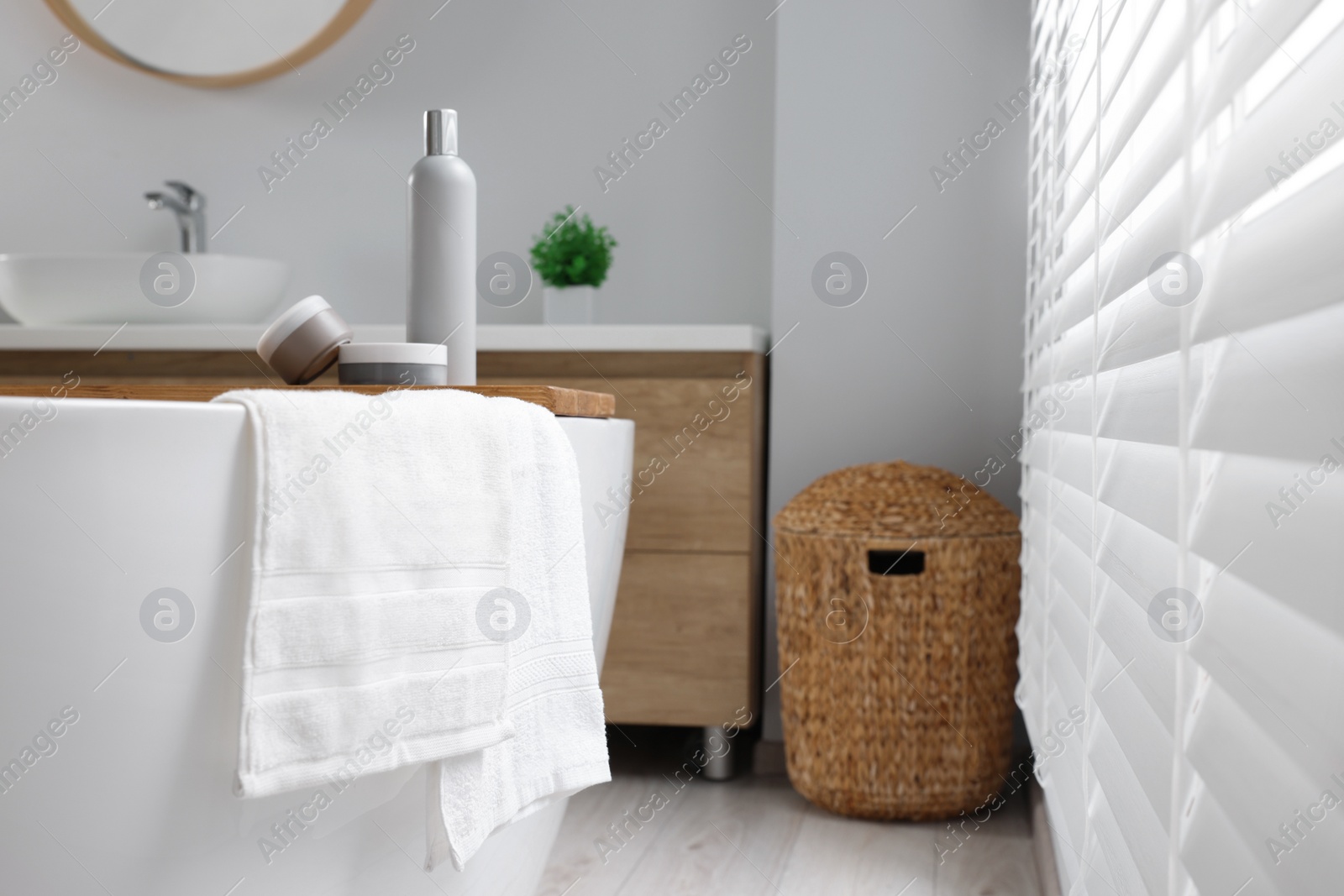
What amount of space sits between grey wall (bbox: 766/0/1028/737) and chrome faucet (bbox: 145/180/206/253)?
3.82ft

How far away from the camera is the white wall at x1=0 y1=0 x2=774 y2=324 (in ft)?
6.77

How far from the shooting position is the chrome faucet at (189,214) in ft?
6.74

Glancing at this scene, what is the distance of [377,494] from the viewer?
740mm

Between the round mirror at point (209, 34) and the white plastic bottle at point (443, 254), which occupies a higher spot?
the round mirror at point (209, 34)

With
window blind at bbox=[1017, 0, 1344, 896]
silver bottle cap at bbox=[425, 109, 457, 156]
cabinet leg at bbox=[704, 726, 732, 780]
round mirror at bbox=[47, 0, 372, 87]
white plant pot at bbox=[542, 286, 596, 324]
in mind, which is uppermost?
round mirror at bbox=[47, 0, 372, 87]

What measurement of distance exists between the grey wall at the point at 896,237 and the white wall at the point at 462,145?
0.74ft

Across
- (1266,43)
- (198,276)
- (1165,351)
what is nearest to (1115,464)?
(1165,351)

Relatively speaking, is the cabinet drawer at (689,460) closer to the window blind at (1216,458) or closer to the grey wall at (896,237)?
the grey wall at (896,237)

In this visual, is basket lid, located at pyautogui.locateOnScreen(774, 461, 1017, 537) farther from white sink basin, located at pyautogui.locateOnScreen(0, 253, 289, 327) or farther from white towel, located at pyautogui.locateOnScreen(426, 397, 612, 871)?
white sink basin, located at pyautogui.locateOnScreen(0, 253, 289, 327)

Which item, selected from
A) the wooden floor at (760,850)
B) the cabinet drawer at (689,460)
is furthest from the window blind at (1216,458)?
the cabinet drawer at (689,460)

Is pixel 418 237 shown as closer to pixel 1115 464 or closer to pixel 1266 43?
pixel 1115 464

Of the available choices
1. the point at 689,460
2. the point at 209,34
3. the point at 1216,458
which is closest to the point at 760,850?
the point at 689,460

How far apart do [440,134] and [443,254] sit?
0.13 metres

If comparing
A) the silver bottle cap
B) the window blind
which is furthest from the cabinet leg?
the silver bottle cap
